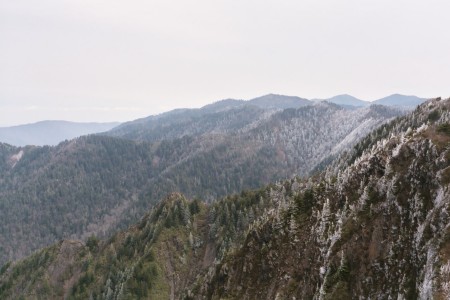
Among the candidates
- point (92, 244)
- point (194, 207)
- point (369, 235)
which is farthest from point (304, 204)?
point (92, 244)

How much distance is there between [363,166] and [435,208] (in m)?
20.0

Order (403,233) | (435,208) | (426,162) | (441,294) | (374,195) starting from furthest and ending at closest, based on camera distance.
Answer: (374,195) < (426,162) < (403,233) < (435,208) < (441,294)

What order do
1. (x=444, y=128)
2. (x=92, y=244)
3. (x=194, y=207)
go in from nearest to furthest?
1. (x=444, y=128)
2. (x=194, y=207)
3. (x=92, y=244)

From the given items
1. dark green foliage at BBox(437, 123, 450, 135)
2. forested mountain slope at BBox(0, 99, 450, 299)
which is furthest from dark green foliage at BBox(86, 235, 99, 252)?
dark green foliage at BBox(437, 123, 450, 135)

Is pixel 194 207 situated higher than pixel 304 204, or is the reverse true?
pixel 304 204

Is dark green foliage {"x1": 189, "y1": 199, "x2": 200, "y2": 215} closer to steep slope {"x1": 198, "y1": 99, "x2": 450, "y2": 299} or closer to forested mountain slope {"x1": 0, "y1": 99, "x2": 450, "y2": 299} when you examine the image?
forested mountain slope {"x1": 0, "y1": 99, "x2": 450, "y2": 299}

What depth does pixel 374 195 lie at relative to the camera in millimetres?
59188

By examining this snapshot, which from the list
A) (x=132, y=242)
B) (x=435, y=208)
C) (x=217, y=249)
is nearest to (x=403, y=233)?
(x=435, y=208)

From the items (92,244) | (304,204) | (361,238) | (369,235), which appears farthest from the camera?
(92,244)

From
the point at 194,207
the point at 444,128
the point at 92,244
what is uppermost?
the point at 444,128

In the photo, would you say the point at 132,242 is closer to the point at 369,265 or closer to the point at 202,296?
the point at 202,296

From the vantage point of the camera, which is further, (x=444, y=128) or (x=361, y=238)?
(x=444, y=128)

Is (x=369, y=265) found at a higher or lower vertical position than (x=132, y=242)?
higher

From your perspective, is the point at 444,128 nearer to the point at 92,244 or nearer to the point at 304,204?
the point at 304,204
